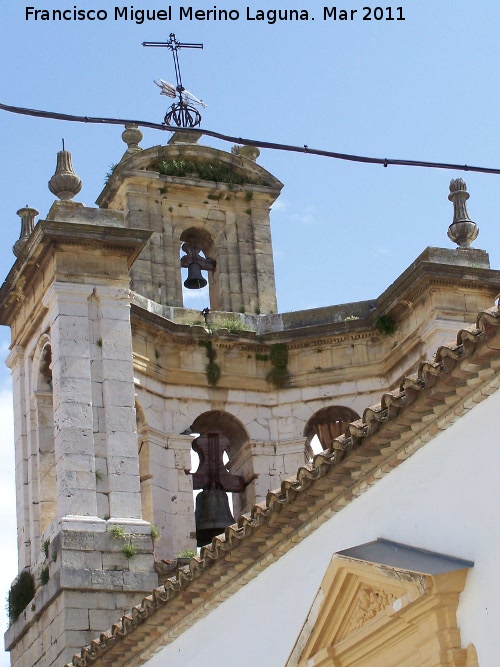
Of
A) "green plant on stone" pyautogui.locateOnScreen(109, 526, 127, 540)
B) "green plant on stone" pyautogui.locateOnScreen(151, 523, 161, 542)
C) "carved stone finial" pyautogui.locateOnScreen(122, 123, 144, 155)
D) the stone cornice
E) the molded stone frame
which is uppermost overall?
"carved stone finial" pyautogui.locateOnScreen(122, 123, 144, 155)

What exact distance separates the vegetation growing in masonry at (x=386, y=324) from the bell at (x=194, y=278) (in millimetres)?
2173

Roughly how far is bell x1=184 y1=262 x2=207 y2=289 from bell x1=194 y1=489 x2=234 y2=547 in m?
2.55

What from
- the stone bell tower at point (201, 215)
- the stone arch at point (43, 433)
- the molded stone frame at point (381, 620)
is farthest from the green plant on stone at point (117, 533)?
the molded stone frame at point (381, 620)

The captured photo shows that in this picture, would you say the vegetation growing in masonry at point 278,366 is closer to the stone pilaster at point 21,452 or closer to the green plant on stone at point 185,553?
the green plant on stone at point 185,553

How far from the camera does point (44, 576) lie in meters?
17.0

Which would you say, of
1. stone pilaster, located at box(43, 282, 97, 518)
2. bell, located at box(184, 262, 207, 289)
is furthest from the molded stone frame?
bell, located at box(184, 262, 207, 289)

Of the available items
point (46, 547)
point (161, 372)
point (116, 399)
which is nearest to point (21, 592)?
point (46, 547)

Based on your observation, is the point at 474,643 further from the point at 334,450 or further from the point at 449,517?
the point at 334,450

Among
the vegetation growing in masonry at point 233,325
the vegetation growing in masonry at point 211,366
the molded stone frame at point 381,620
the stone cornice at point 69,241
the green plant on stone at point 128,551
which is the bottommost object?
the molded stone frame at point 381,620

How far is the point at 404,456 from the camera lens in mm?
11023

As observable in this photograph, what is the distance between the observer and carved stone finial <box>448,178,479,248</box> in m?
19.4

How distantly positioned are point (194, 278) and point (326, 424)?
2.30 m

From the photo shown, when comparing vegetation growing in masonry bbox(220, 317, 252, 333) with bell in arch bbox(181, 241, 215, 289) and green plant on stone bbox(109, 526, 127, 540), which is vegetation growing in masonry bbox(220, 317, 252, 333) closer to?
bell in arch bbox(181, 241, 215, 289)

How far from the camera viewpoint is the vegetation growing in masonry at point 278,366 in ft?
64.5
